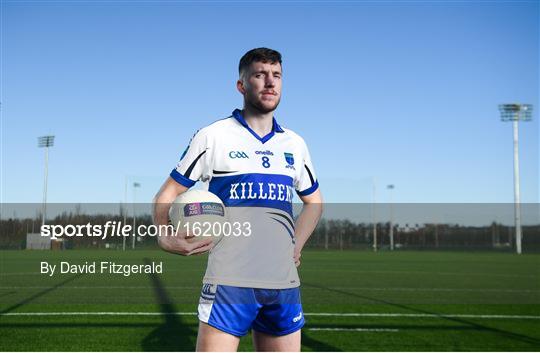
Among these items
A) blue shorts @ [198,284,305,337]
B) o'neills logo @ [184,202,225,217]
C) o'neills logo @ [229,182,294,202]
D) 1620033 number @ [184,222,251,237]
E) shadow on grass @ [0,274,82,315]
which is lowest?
shadow on grass @ [0,274,82,315]

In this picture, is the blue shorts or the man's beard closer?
the blue shorts

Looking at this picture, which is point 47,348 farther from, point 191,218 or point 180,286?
point 180,286

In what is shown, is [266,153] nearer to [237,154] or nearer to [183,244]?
[237,154]

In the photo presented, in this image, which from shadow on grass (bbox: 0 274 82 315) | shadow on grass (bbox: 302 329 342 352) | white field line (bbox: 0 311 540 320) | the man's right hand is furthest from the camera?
shadow on grass (bbox: 0 274 82 315)

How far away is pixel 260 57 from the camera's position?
335 centimetres

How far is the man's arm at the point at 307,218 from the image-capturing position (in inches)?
144

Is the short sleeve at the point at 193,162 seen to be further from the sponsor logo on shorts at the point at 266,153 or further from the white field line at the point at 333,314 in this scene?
the white field line at the point at 333,314

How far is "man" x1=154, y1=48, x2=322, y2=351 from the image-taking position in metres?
3.17

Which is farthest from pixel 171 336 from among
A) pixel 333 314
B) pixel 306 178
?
pixel 306 178

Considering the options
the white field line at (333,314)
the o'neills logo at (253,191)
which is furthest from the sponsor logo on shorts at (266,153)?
the white field line at (333,314)

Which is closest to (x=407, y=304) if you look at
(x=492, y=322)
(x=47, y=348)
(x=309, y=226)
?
(x=492, y=322)

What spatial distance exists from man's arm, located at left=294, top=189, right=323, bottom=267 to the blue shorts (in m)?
0.37

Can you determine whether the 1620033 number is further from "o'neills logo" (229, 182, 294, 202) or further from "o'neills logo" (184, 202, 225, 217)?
"o'neills logo" (229, 182, 294, 202)

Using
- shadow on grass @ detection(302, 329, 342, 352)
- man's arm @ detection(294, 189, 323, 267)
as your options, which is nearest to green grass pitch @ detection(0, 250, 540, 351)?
shadow on grass @ detection(302, 329, 342, 352)
